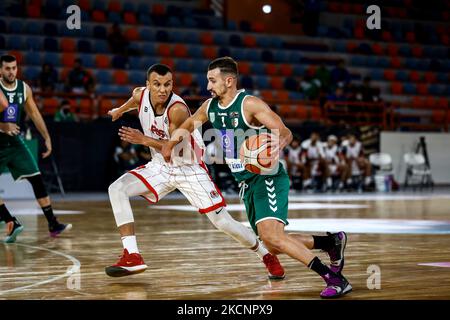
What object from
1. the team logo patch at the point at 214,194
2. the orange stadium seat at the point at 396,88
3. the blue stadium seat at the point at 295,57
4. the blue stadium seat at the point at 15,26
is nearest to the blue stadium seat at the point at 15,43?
the blue stadium seat at the point at 15,26

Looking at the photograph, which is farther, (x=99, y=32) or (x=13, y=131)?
(x=99, y=32)

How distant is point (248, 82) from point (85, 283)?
1685cm

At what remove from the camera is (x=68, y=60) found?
20922mm

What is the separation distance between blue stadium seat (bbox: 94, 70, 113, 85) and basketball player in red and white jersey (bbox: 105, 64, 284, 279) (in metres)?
15.0

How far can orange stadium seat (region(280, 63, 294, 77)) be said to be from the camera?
940 inches

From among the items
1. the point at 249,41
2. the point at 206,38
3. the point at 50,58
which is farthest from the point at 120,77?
the point at 249,41

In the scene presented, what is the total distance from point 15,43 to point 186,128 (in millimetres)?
16105

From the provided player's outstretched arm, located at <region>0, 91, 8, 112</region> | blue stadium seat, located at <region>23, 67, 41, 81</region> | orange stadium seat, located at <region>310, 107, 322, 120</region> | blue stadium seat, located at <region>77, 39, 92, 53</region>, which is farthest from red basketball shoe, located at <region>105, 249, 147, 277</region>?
orange stadium seat, located at <region>310, 107, 322, 120</region>

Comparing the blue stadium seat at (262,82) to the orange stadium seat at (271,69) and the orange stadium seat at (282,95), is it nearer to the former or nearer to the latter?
the orange stadium seat at (282,95)

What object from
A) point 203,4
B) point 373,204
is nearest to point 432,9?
point 203,4

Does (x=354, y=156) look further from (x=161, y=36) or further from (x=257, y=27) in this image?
(x=257, y=27)
